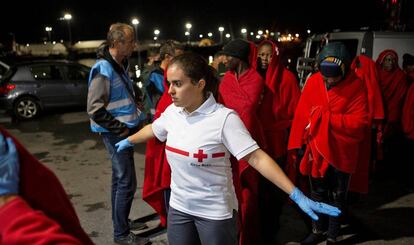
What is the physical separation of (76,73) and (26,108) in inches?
68.4

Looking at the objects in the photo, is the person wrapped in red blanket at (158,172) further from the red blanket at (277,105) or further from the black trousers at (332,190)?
the black trousers at (332,190)

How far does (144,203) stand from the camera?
Result: 16.5ft

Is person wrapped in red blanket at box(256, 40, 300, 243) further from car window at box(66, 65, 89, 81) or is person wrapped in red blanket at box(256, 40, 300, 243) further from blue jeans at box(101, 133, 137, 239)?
car window at box(66, 65, 89, 81)

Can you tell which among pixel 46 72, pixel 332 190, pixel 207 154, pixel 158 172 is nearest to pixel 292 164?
pixel 332 190

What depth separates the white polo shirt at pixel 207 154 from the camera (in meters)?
2.21

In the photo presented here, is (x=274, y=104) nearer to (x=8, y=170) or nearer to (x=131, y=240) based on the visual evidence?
(x=131, y=240)

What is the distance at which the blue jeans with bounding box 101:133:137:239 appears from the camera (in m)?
3.63

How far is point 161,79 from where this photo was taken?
4.46 metres

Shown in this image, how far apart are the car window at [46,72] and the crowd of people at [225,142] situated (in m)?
7.37

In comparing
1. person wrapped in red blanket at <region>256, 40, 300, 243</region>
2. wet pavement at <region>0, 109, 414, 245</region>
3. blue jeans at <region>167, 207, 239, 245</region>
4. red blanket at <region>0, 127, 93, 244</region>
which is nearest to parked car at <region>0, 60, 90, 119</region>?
wet pavement at <region>0, 109, 414, 245</region>

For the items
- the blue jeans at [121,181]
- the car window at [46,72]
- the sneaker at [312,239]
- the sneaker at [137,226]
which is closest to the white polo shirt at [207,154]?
the blue jeans at [121,181]

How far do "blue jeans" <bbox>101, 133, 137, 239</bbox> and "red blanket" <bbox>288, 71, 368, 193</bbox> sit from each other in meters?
1.67

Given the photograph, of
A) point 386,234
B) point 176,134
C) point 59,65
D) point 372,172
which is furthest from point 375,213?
point 59,65

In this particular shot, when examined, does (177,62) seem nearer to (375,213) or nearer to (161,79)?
(161,79)
